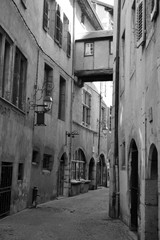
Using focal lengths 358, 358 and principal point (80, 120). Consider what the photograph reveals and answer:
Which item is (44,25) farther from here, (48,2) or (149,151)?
(149,151)

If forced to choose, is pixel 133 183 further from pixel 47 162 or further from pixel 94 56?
pixel 94 56

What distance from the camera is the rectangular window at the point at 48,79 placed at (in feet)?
47.6

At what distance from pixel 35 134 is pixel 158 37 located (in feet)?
25.9

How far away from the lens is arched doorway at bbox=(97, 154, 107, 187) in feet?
78.0

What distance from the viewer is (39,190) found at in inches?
519

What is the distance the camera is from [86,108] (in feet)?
69.5

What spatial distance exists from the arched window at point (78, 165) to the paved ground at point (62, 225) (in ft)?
20.1

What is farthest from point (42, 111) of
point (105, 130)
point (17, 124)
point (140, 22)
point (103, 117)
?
point (105, 130)

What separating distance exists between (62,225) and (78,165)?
33.6 feet

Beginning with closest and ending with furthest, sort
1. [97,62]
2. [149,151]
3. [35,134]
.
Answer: [149,151] < [35,134] < [97,62]

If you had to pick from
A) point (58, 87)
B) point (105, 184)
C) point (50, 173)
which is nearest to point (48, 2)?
point (58, 87)

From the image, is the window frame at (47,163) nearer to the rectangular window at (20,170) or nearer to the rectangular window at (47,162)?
the rectangular window at (47,162)

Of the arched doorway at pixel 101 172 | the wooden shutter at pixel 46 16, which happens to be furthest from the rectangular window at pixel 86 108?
the wooden shutter at pixel 46 16

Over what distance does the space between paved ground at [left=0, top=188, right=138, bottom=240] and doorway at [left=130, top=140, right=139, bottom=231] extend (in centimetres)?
28
